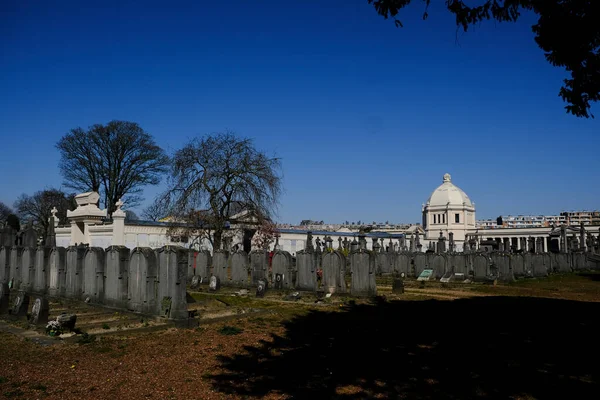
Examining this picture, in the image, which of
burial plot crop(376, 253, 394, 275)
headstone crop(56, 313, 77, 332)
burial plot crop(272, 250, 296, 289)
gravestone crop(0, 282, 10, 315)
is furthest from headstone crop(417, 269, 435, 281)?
gravestone crop(0, 282, 10, 315)

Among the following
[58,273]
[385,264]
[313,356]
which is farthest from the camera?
[385,264]

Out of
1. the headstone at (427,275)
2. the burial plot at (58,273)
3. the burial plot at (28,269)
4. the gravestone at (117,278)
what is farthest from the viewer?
the headstone at (427,275)

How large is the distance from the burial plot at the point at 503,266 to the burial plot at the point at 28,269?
21.7 meters

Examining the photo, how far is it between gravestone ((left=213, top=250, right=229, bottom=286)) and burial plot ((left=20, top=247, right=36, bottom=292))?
7637 millimetres

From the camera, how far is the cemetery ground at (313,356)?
6.09m

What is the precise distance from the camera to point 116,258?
41.8 ft

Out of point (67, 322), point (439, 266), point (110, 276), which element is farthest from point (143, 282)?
point (439, 266)

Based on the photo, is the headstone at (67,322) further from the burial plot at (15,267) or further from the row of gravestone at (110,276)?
→ the burial plot at (15,267)

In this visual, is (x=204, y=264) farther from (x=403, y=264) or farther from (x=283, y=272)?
(x=403, y=264)

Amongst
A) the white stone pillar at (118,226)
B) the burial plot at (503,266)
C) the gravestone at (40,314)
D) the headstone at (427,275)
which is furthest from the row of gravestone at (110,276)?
the burial plot at (503,266)

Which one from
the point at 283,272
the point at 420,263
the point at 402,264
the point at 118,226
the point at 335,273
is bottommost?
the point at 402,264

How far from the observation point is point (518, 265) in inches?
1092

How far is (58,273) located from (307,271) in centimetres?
877

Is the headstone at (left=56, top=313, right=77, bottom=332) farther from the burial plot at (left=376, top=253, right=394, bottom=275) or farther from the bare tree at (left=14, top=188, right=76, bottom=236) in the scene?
the bare tree at (left=14, top=188, right=76, bottom=236)
